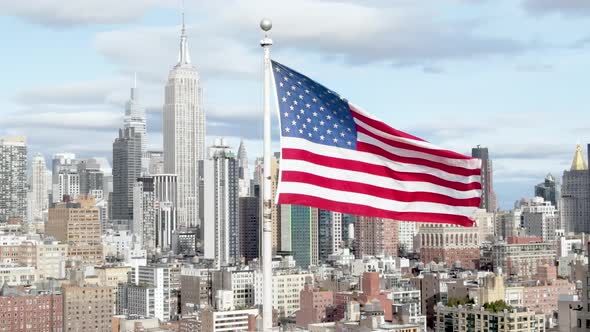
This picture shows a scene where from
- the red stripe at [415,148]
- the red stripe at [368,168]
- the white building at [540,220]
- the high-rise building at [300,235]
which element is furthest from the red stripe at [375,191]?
the white building at [540,220]

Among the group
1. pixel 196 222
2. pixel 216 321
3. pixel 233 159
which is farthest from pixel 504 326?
pixel 196 222

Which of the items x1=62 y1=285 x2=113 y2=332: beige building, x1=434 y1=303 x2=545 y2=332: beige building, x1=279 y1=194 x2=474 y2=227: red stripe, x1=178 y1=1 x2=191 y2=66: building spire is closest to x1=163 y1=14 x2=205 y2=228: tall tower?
x1=178 y1=1 x2=191 y2=66: building spire

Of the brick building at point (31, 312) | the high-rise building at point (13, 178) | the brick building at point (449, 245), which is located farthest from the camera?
the high-rise building at point (13, 178)

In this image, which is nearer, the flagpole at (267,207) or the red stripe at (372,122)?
the flagpole at (267,207)

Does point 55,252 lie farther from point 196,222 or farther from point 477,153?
point 196,222

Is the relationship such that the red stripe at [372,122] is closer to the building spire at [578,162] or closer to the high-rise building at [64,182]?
the building spire at [578,162]

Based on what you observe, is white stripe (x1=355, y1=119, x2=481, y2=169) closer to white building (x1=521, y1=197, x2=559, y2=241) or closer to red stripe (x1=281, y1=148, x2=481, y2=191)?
red stripe (x1=281, y1=148, x2=481, y2=191)
